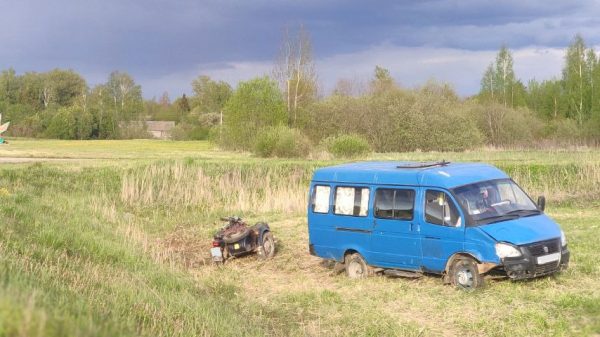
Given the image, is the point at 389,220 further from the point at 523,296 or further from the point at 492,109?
the point at 492,109

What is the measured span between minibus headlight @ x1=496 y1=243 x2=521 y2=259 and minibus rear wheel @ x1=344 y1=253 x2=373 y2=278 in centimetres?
297

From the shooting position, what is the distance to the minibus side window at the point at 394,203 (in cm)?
1236

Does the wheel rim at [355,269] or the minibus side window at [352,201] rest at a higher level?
the minibus side window at [352,201]

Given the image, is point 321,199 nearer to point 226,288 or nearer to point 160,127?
point 226,288

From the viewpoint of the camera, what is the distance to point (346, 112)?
5650 centimetres

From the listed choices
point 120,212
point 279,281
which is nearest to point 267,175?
point 120,212

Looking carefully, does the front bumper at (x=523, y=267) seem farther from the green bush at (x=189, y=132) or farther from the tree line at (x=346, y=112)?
the green bush at (x=189, y=132)

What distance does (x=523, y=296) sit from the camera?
10531 millimetres

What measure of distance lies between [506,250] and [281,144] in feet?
99.8

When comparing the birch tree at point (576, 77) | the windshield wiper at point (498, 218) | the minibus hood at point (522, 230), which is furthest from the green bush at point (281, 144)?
the birch tree at point (576, 77)

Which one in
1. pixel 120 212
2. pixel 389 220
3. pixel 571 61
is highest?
pixel 571 61

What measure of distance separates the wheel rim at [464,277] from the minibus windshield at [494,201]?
0.82 m

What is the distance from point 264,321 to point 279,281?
11.9 ft

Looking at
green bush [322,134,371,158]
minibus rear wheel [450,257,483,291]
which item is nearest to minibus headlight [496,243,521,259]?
minibus rear wheel [450,257,483,291]
